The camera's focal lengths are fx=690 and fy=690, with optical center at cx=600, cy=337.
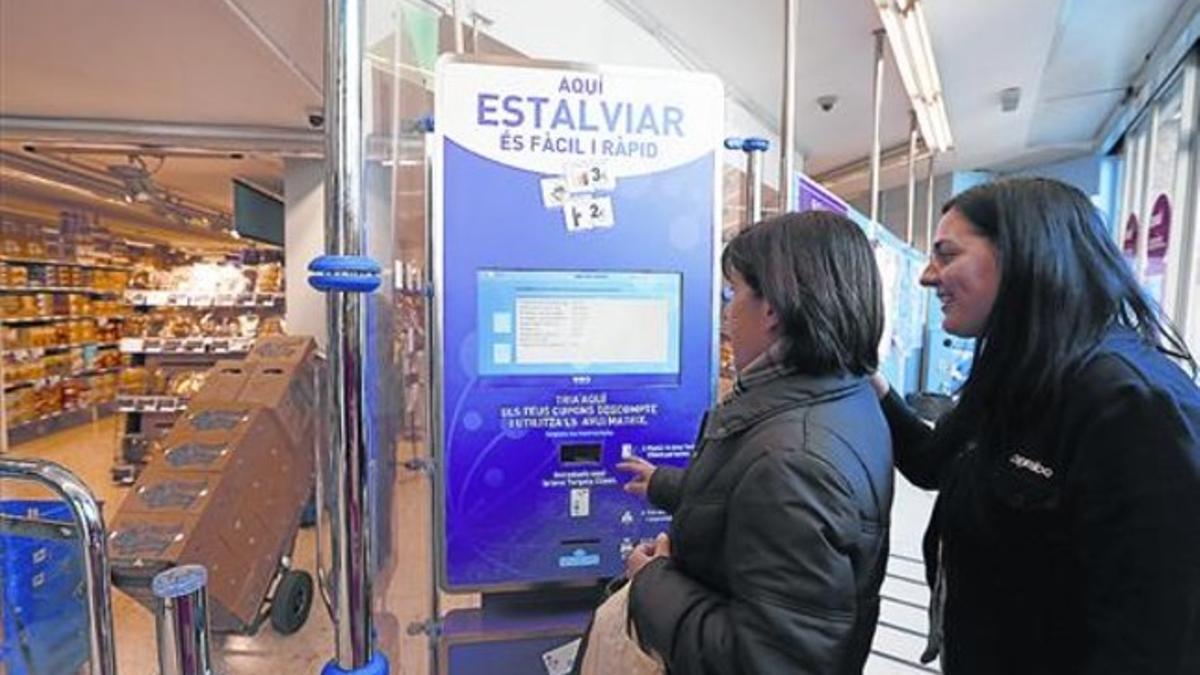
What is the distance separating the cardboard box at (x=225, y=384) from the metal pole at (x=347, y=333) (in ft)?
9.73

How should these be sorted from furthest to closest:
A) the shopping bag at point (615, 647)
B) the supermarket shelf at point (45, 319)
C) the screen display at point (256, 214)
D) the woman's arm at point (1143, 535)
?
the supermarket shelf at point (45, 319), the screen display at point (256, 214), the shopping bag at point (615, 647), the woman's arm at point (1143, 535)

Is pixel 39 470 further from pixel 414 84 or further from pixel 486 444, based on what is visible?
pixel 414 84

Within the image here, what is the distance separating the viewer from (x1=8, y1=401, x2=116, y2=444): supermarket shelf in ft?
24.2

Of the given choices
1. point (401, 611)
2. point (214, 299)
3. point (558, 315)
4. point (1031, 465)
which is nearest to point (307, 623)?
point (401, 611)

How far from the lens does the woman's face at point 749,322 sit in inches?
41.9

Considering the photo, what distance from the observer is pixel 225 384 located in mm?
3592

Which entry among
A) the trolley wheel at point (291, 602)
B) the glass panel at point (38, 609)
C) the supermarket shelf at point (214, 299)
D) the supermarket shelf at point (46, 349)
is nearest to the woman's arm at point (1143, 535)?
the glass panel at point (38, 609)

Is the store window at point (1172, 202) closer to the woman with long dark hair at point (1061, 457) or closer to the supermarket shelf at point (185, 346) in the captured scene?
the woman with long dark hair at point (1061, 457)

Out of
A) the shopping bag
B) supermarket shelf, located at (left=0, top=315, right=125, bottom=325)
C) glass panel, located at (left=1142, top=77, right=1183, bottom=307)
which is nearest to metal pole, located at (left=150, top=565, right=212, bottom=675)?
the shopping bag

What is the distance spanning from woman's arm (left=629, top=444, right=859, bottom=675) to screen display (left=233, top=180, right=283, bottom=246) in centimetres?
649

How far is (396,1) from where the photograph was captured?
6.23ft

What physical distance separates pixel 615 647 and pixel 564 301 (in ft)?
2.30

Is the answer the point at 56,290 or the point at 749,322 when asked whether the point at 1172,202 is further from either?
the point at 56,290

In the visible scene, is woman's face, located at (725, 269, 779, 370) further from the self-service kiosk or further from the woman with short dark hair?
the self-service kiosk
